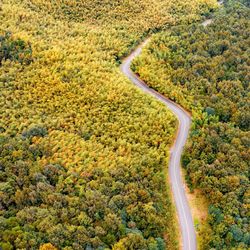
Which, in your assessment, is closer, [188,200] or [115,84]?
[188,200]

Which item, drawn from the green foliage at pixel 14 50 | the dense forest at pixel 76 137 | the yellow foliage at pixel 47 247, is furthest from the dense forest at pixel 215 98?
the green foliage at pixel 14 50

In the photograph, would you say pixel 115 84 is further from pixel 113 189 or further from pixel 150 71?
pixel 113 189

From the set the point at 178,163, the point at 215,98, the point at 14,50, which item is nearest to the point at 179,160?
the point at 178,163

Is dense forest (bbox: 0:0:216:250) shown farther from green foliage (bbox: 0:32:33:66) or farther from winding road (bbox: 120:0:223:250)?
winding road (bbox: 120:0:223:250)

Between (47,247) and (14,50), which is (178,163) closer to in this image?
(47,247)

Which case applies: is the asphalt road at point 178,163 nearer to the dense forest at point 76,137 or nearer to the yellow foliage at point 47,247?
the dense forest at point 76,137

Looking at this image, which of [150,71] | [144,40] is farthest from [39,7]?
[150,71]
